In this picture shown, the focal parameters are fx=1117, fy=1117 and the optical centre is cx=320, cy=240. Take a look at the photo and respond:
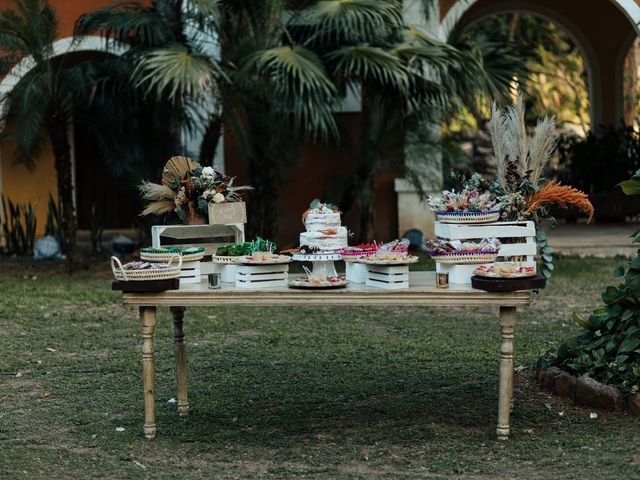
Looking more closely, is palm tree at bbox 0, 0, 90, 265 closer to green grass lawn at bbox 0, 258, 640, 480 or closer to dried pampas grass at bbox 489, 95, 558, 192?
Result: green grass lawn at bbox 0, 258, 640, 480

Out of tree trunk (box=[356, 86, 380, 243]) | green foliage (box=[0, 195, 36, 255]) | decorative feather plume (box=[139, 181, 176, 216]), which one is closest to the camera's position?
decorative feather plume (box=[139, 181, 176, 216])

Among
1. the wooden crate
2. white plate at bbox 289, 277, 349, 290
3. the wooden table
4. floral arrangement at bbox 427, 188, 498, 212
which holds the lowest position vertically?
the wooden table

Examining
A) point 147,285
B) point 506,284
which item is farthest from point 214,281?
point 506,284

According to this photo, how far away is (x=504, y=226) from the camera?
17.6 ft

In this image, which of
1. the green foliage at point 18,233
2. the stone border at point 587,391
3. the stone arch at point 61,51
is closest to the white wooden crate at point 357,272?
the stone border at point 587,391

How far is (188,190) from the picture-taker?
580 centimetres

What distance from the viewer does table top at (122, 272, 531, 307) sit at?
5.07 m

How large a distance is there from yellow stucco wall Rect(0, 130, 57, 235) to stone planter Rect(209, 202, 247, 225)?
32.7 ft

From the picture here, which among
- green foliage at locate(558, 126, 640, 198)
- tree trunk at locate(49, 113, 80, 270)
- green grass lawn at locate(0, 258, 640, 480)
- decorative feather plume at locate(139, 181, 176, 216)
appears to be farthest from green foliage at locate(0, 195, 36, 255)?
green foliage at locate(558, 126, 640, 198)

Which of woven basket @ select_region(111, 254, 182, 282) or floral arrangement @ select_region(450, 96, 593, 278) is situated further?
floral arrangement @ select_region(450, 96, 593, 278)

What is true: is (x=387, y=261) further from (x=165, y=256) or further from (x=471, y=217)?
(x=165, y=256)

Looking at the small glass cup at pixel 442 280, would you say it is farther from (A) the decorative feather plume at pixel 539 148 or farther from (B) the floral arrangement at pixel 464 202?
(A) the decorative feather plume at pixel 539 148

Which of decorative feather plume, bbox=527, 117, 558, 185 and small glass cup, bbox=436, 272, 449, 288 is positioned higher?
decorative feather plume, bbox=527, 117, 558, 185

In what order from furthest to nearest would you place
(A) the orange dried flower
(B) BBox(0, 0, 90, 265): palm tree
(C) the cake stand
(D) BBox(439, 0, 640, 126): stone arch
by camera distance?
1. (D) BBox(439, 0, 640, 126): stone arch
2. (B) BBox(0, 0, 90, 265): palm tree
3. (A) the orange dried flower
4. (C) the cake stand
